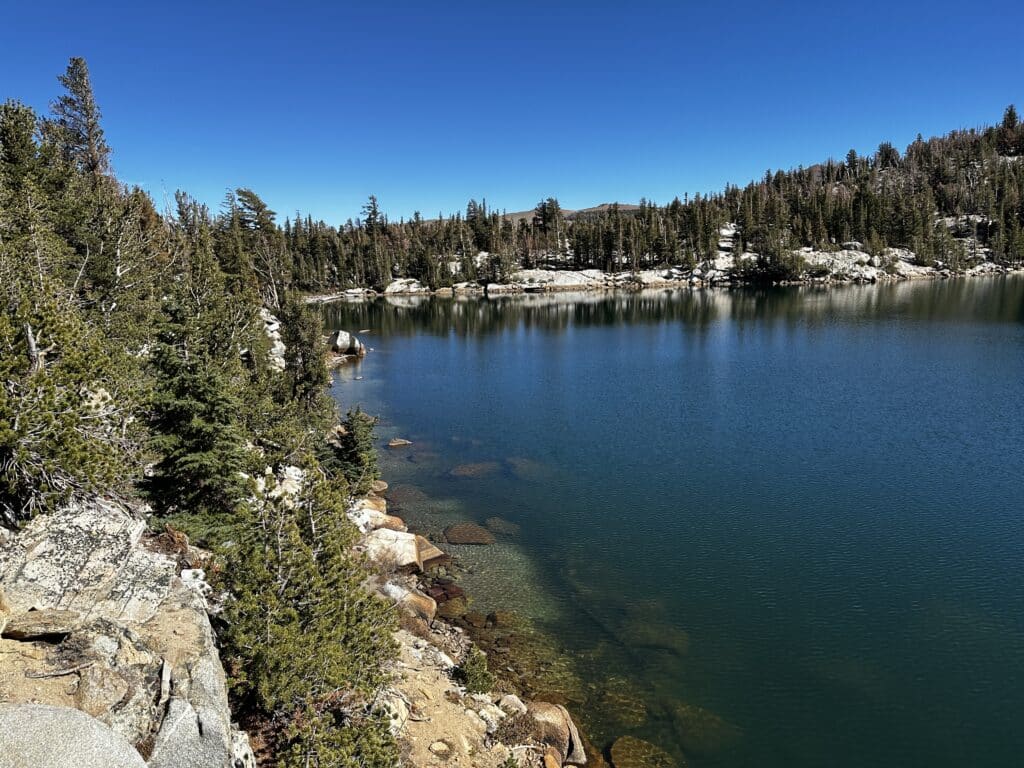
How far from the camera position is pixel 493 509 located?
29734mm

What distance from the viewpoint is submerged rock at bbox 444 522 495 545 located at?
87.1 feet

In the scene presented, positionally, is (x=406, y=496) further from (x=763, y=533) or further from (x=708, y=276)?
(x=708, y=276)

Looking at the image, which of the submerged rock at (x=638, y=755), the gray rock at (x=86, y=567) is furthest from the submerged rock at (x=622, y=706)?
the gray rock at (x=86, y=567)

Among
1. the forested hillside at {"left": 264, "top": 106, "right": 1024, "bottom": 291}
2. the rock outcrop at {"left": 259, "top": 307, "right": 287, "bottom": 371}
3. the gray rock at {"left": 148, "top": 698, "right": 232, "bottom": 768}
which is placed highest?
the forested hillside at {"left": 264, "top": 106, "right": 1024, "bottom": 291}

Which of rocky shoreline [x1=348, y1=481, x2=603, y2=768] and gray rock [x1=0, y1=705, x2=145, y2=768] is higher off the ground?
gray rock [x1=0, y1=705, x2=145, y2=768]

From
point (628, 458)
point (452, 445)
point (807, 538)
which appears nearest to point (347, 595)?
point (807, 538)

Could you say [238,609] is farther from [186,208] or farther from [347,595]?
[186,208]

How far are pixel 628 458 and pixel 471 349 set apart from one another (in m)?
46.5

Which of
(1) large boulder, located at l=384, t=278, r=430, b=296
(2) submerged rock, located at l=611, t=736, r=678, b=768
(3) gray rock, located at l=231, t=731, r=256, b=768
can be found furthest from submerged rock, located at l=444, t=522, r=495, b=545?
(1) large boulder, located at l=384, t=278, r=430, b=296

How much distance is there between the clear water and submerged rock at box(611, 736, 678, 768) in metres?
0.32

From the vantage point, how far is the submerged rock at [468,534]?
26.6 m

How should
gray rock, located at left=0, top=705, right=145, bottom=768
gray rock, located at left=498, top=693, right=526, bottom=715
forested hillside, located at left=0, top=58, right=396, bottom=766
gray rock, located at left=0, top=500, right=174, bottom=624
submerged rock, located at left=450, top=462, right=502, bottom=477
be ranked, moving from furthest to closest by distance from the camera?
submerged rock, located at left=450, top=462, right=502, bottom=477
gray rock, located at left=498, top=693, right=526, bottom=715
forested hillside, located at left=0, top=58, right=396, bottom=766
gray rock, located at left=0, top=500, right=174, bottom=624
gray rock, located at left=0, top=705, right=145, bottom=768

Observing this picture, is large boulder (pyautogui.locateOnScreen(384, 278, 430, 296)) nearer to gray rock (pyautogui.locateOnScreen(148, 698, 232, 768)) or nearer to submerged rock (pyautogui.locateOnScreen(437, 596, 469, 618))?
submerged rock (pyautogui.locateOnScreen(437, 596, 469, 618))

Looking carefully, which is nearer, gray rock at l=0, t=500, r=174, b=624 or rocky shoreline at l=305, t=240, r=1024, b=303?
gray rock at l=0, t=500, r=174, b=624
